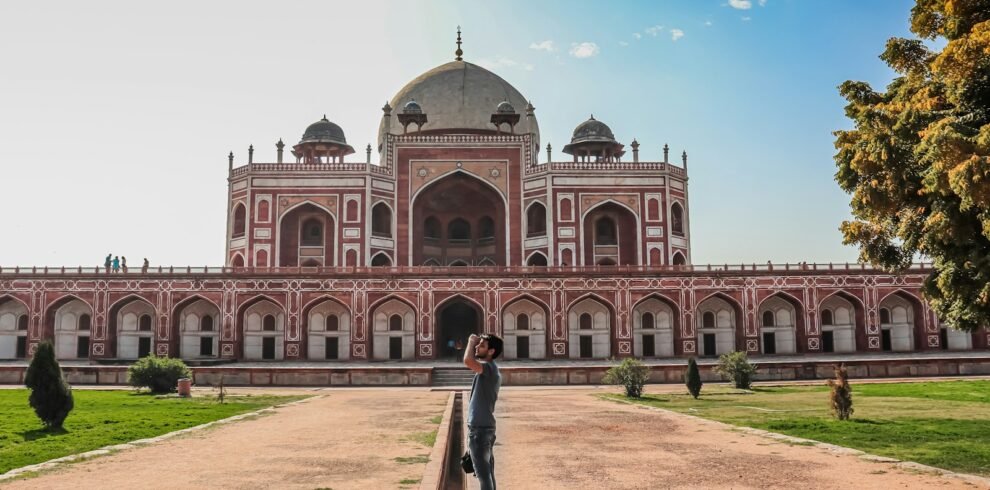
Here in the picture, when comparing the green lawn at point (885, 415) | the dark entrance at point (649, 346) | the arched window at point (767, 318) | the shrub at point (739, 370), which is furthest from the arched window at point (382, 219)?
the green lawn at point (885, 415)

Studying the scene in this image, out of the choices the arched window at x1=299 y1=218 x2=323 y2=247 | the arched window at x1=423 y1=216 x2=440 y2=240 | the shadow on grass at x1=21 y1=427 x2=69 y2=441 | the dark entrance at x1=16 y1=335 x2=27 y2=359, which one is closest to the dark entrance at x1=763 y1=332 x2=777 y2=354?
the arched window at x1=423 y1=216 x2=440 y2=240

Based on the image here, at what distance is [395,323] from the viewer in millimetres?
30312

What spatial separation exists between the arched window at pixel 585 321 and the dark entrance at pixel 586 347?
0.35 m

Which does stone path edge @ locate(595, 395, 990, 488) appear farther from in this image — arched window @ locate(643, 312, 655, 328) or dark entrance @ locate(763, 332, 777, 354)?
dark entrance @ locate(763, 332, 777, 354)

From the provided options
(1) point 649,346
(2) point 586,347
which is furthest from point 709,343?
(2) point 586,347

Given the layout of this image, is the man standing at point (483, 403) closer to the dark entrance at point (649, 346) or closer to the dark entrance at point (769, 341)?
the dark entrance at point (649, 346)

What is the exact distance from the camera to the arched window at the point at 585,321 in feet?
100

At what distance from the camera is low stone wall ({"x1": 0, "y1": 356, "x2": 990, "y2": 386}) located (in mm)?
21391

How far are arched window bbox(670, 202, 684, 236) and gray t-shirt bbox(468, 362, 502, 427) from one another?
105 ft

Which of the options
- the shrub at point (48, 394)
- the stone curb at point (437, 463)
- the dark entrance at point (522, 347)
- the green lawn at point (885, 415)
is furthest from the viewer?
the dark entrance at point (522, 347)

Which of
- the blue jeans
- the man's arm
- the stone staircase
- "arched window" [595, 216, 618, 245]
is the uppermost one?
"arched window" [595, 216, 618, 245]

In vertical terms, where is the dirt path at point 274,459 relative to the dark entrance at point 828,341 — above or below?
below

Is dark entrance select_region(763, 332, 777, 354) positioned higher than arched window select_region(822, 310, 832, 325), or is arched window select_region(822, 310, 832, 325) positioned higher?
arched window select_region(822, 310, 832, 325)

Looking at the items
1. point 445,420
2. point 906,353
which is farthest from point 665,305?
point 445,420
